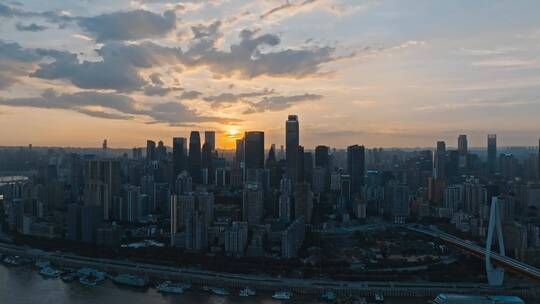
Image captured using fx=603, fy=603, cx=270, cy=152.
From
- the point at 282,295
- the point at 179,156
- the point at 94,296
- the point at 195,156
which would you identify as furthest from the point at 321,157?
the point at 94,296

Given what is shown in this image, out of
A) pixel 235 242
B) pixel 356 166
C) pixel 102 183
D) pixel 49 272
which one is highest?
pixel 356 166

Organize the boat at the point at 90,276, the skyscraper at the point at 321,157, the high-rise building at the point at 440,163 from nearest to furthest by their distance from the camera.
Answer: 1. the boat at the point at 90,276
2. the high-rise building at the point at 440,163
3. the skyscraper at the point at 321,157

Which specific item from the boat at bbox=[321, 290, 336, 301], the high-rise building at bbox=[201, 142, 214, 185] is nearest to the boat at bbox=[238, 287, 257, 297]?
the boat at bbox=[321, 290, 336, 301]

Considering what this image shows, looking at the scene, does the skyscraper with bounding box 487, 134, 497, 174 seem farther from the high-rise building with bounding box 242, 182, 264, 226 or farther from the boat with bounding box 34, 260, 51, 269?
the boat with bounding box 34, 260, 51, 269

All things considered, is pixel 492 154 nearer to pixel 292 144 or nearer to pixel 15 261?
pixel 292 144

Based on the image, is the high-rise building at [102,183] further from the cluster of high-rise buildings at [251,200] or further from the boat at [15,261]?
the boat at [15,261]

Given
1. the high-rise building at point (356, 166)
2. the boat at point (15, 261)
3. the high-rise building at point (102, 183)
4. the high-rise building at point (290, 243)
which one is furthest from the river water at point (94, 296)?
the high-rise building at point (356, 166)
